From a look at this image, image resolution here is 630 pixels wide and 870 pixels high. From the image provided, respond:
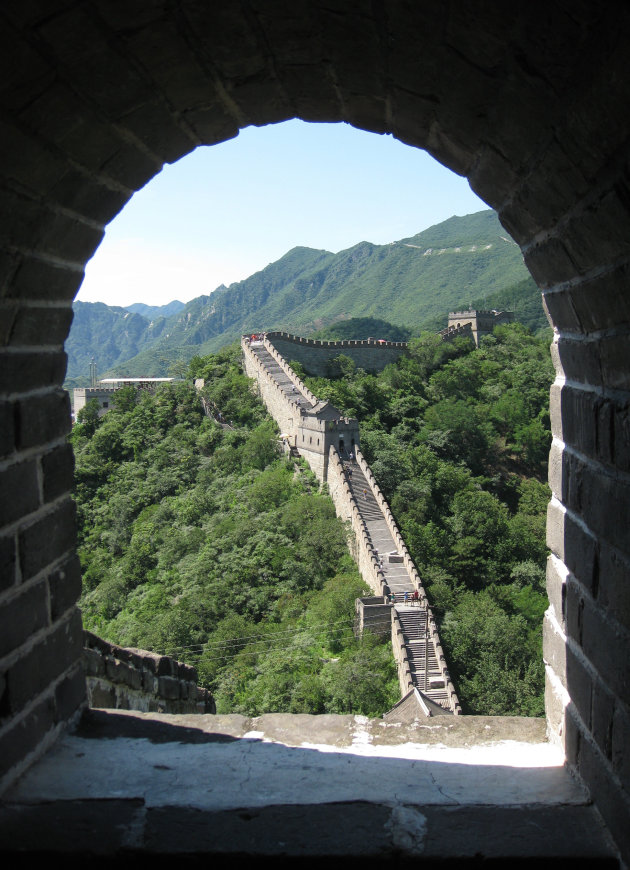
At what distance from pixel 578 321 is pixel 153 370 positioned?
131 m

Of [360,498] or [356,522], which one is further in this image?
[360,498]

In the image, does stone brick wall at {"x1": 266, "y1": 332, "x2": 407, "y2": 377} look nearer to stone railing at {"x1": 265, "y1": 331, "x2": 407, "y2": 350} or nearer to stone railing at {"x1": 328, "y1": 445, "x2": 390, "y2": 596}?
stone railing at {"x1": 265, "y1": 331, "x2": 407, "y2": 350}

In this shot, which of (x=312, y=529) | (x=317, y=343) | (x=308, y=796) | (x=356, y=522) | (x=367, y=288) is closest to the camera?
(x=308, y=796)

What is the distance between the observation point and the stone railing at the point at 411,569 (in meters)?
19.6

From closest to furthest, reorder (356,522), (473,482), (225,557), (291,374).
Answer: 1. (356,522)
2. (225,557)
3. (473,482)
4. (291,374)

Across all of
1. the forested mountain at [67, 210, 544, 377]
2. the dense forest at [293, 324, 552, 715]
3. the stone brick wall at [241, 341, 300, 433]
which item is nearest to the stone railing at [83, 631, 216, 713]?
the dense forest at [293, 324, 552, 715]

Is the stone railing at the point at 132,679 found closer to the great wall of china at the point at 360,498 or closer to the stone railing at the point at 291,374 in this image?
the great wall of china at the point at 360,498

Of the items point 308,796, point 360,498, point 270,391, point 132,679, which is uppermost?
point 270,391

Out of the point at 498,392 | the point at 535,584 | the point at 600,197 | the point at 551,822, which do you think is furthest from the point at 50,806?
the point at 498,392

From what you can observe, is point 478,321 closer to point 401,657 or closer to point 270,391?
point 270,391

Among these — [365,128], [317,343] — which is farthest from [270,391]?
[365,128]

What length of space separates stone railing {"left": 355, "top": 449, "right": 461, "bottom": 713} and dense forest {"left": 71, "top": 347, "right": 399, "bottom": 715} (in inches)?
59.7

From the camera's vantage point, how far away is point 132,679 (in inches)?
195

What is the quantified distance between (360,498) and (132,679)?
23.5 m
